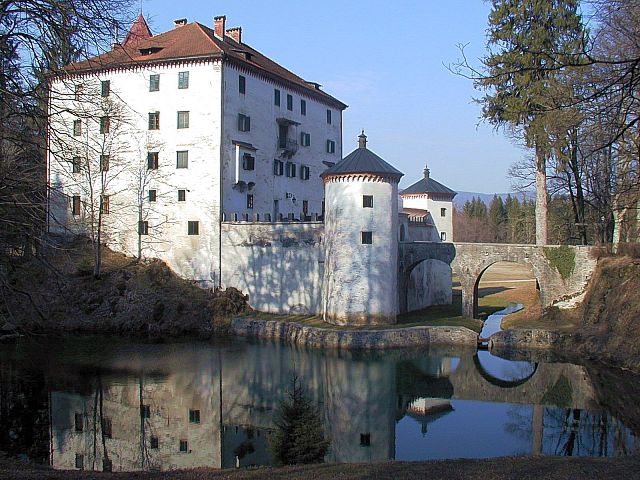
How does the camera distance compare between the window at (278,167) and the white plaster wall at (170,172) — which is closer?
the white plaster wall at (170,172)

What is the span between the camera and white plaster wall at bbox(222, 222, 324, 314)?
2839 centimetres

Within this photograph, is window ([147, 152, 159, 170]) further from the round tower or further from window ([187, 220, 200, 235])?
the round tower

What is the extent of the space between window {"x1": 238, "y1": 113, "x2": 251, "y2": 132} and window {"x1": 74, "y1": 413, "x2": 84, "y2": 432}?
18571 millimetres

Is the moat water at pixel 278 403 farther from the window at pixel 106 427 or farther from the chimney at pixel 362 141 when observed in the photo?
the chimney at pixel 362 141

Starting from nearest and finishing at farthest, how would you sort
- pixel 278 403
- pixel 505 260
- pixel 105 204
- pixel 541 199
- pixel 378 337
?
pixel 278 403 < pixel 378 337 < pixel 505 260 < pixel 541 199 < pixel 105 204

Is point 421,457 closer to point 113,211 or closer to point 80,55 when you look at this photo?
point 80,55

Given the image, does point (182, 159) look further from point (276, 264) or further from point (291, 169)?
point (276, 264)

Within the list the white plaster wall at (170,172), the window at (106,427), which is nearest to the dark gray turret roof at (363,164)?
the white plaster wall at (170,172)

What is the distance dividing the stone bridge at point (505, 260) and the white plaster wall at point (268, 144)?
849 cm

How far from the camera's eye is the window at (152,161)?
3152 cm

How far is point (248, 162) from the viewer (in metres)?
31.6

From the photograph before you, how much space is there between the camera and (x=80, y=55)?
8711mm

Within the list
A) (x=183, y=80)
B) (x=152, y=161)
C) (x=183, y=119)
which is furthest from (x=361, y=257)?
(x=183, y=80)

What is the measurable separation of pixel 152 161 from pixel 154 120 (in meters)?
2.02
